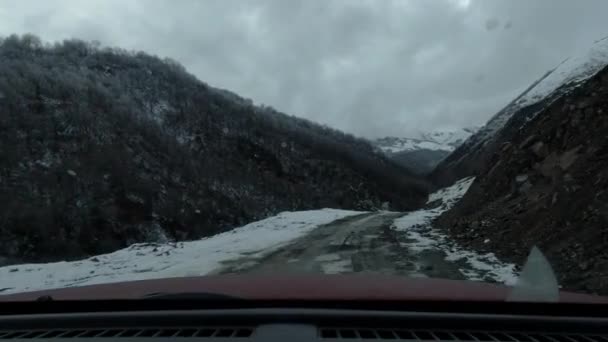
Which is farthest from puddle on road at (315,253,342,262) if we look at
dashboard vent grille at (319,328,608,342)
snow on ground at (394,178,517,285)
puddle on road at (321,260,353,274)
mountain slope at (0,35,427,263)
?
mountain slope at (0,35,427,263)

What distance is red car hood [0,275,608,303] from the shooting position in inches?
112

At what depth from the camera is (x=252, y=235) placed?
17.7 m

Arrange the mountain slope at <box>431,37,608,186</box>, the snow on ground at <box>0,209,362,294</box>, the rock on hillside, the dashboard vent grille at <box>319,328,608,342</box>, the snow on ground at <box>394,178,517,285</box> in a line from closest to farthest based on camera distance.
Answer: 1. the dashboard vent grille at <box>319,328,608,342</box>
2. the rock on hillside
3. the snow on ground at <box>394,178,517,285</box>
4. the snow on ground at <box>0,209,362,294</box>
5. the mountain slope at <box>431,37,608,186</box>

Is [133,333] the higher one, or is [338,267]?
[133,333]

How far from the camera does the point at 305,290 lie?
10.1ft

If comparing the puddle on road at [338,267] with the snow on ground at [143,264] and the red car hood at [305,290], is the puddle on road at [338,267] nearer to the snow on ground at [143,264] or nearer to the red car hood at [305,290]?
the snow on ground at [143,264]

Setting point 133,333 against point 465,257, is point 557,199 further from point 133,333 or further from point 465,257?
point 133,333

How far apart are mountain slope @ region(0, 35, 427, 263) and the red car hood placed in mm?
15123

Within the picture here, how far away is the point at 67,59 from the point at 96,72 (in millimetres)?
2571

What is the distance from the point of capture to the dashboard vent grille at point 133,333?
235 centimetres

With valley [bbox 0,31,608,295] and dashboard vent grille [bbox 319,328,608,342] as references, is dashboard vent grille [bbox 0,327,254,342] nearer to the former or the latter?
dashboard vent grille [bbox 319,328,608,342]

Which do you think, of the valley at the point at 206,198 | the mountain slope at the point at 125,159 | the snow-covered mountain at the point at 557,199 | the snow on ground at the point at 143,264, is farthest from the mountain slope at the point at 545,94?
the snow on ground at the point at 143,264

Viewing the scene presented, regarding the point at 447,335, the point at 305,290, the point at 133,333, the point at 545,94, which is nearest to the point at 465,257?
the point at 305,290

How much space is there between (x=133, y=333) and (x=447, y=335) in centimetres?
138
